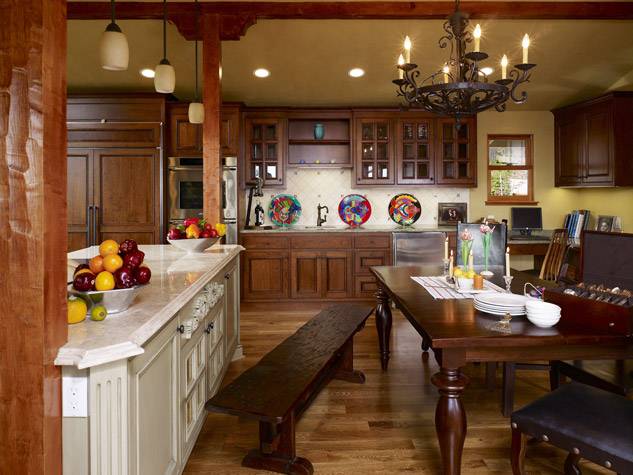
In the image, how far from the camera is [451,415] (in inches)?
69.1

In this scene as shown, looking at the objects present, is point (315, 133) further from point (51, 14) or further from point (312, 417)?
point (51, 14)

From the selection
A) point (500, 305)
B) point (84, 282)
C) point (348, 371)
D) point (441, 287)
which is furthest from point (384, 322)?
point (84, 282)

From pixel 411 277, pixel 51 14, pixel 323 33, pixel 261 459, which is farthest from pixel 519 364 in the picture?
pixel 323 33

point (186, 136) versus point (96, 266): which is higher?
point (186, 136)

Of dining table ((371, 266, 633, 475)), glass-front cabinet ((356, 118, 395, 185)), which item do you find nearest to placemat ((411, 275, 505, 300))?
dining table ((371, 266, 633, 475))

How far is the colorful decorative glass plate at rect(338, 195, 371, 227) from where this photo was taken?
19.7 ft

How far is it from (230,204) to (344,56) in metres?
1.96

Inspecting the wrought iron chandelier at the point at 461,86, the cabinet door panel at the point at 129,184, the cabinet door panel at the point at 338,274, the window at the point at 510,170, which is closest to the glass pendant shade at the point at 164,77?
the wrought iron chandelier at the point at 461,86

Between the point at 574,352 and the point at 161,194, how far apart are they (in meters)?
4.29

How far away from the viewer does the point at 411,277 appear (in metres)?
3.03

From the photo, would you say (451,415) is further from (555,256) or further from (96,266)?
(555,256)

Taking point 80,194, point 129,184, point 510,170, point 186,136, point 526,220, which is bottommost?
point 526,220

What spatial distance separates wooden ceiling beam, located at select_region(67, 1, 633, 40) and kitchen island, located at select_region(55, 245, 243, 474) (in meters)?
2.16

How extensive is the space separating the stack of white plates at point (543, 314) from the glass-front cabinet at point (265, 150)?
4125 mm
